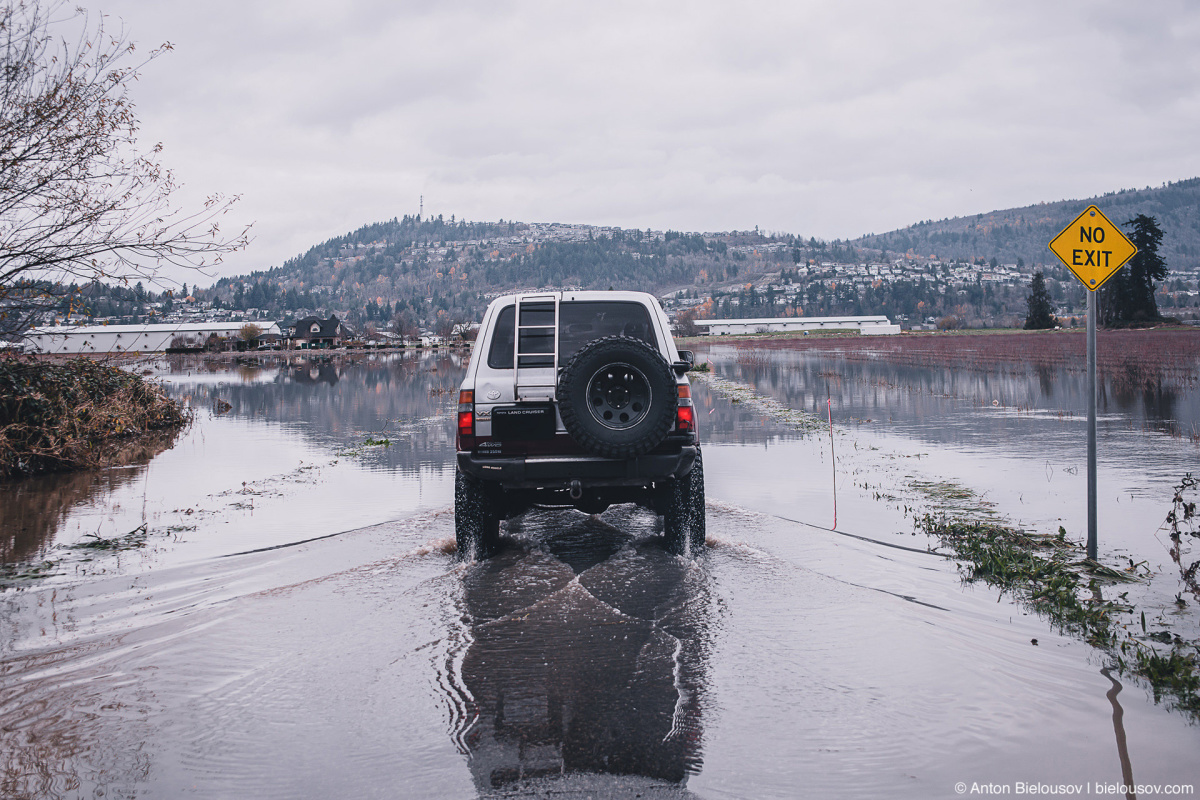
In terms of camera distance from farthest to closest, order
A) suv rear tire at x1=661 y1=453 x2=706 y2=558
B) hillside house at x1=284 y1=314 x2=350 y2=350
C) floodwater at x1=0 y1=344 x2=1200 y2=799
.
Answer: hillside house at x1=284 y1=314 x2=350 y2=350 → suv rear tire at x1=661 y1=453 x2=706 y2=558 → floodwater at x1=0 y1=344 x2=1200 y2=799

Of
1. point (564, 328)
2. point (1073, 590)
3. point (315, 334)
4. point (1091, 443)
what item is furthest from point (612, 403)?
point (315, 334)

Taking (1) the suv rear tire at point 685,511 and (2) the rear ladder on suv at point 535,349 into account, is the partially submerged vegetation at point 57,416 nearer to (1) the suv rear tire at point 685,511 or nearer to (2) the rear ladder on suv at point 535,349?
(2) the rear ladder on suv at point 535,349

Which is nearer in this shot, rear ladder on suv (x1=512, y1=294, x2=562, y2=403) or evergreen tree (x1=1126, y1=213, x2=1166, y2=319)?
rear ladder on suv (x1=512, y1=294, x2=562, y2=403)

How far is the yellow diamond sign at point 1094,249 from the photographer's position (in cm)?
780

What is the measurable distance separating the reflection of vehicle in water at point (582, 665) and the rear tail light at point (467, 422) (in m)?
1.13

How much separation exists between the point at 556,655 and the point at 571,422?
2114 mm

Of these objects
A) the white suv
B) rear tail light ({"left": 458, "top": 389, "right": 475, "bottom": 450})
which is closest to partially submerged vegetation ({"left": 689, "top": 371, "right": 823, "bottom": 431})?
the white suv

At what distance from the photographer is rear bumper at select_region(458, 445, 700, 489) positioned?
22.5 feet

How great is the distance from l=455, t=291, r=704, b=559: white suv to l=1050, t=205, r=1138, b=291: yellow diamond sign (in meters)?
3.84

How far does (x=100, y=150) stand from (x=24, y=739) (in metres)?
10.5

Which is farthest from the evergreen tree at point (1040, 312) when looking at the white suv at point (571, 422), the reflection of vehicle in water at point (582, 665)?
the reflection of vehicle in water at point (582, 665)

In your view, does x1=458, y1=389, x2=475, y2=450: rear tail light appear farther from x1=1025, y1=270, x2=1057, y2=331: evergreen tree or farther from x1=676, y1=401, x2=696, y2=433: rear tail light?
x1=1025, y1=270, x2=1057, y2=331: evergreen tree

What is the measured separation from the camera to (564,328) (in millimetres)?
7734

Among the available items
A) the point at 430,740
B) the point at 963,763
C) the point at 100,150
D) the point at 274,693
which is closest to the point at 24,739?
the point at 274,693
